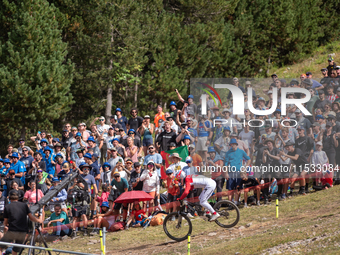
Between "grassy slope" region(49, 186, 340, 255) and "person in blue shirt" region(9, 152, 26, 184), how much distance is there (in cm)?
377

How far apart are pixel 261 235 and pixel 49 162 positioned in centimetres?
848

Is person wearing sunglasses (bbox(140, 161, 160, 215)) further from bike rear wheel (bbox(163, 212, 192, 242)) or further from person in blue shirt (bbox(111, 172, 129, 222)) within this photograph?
bike rear wheel (bbox(163, 212, 192, 242))

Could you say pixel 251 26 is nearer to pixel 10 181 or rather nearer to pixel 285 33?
pixel 285 33

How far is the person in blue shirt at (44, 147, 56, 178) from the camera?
17422 mm

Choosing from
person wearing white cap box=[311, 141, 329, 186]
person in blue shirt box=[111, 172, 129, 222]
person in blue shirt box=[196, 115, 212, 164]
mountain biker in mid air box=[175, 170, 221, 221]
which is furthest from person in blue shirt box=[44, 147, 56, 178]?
person wearing white cap box=[311, 141, 329, 186]

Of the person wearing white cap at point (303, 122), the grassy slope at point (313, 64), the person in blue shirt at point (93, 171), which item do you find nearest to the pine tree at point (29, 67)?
the person in blue shirt at point (93, 171)

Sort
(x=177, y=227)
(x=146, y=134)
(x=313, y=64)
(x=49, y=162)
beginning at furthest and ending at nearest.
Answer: (x=313, y=64) < (x=146, y=134) < (x=49, y=162) < (x=177, y=227)

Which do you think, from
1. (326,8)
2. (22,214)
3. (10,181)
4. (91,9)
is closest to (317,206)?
(22,214)

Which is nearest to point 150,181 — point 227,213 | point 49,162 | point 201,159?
point 201,159

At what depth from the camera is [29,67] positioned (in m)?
23.6

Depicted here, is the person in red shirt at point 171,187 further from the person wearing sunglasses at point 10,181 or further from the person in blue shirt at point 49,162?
the person wearing sunglasses at point 10,181

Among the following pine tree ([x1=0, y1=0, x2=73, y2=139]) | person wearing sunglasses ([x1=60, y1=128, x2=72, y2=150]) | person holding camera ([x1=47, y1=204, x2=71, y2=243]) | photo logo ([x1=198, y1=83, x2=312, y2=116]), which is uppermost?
pine tree ([x1=0, y1=0, x2=73, y2=139])

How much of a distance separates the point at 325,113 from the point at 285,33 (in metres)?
22.5

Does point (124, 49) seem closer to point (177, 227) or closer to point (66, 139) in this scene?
point (66, 139)
